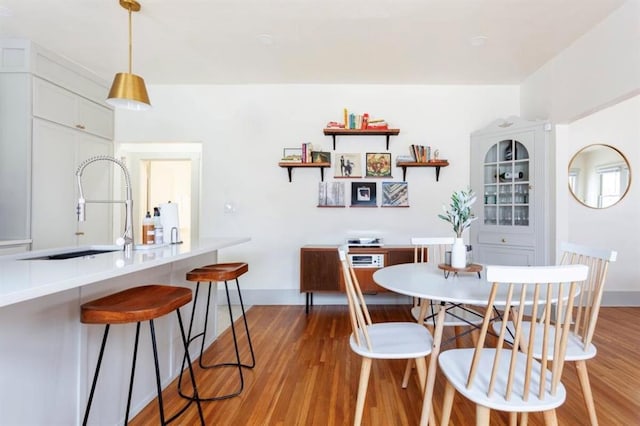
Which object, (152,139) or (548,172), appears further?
(152,139)

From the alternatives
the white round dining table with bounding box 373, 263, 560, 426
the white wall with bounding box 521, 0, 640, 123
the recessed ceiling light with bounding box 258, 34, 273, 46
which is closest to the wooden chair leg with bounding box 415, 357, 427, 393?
the white round dining table with bounding box 373, 263, 560, 426

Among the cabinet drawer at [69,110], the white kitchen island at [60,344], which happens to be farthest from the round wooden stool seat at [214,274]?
the cabinet drawer at [69,110]

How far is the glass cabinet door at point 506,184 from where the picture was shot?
3381 millimetres

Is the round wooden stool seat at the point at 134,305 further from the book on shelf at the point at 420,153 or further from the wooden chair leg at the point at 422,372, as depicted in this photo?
the book on shelf at the point at 420,153

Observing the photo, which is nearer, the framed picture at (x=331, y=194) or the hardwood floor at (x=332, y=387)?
the hardwood floor at (x=332, y=387)

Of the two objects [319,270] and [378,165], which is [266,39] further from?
[319,270]

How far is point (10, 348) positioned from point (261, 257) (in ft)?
9.02

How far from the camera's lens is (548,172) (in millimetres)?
3193

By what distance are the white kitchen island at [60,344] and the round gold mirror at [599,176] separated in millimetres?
4271

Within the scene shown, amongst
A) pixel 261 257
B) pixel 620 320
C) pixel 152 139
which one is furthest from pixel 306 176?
pixel 620 320

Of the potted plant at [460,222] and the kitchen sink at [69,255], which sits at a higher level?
the potted plant at [460,222]

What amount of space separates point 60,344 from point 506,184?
13.0ft

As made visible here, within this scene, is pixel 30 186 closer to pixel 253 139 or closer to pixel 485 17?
pixel 253 139

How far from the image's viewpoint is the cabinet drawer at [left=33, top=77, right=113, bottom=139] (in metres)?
2.90
